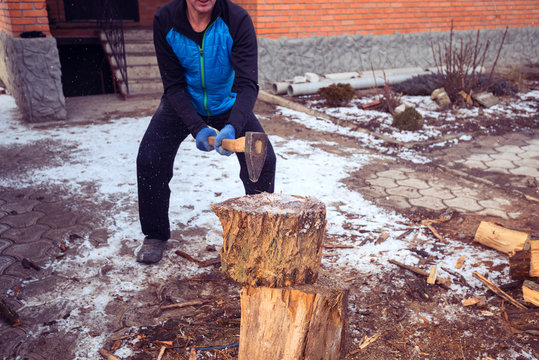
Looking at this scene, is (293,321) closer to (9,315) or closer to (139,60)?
(9,315)

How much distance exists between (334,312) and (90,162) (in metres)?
4.28

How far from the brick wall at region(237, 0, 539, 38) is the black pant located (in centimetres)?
615

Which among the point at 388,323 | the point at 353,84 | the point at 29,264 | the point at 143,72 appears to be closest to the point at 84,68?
the point at 143,72

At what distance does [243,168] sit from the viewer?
327 cm

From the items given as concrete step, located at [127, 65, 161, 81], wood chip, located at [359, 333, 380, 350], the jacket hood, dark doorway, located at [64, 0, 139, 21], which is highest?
dark doorway, located at [64, 0, 139, 21]

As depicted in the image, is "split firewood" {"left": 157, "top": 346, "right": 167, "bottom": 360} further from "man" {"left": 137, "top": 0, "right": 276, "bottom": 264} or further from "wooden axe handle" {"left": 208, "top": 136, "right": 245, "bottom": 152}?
"wooden axe handle" {"left": 208, "top": 136, "right": 245, "bottom": 152}

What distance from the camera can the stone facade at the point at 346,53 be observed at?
9172 mm

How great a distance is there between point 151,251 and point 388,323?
1.78 m

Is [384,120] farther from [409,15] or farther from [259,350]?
[259,350]

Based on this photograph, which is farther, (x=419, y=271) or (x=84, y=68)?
(x=84, y=68)

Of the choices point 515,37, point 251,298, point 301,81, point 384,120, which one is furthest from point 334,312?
point 515,37

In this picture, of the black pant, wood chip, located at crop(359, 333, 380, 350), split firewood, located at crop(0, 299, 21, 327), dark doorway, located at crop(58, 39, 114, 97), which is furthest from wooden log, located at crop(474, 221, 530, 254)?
dark doorway, located at crop(58, 39, 114, 97)

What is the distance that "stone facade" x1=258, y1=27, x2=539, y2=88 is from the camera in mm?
9172

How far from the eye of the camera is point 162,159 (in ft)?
10.3
